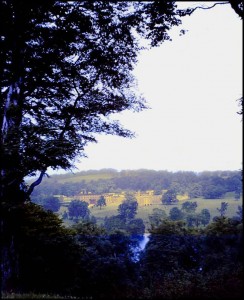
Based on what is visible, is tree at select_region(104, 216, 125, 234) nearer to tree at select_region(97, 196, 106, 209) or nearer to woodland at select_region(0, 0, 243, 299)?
woodland at select_region(0, 0, 243, 299)

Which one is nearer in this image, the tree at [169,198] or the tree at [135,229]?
the tree at [135,229]

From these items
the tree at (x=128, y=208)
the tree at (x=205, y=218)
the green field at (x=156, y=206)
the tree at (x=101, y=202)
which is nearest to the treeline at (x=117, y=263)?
the tree at (x=205, y=218)

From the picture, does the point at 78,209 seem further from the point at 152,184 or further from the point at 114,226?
the point at 114,226

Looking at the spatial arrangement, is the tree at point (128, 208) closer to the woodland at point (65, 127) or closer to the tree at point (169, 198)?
the tree at point (169, 198)

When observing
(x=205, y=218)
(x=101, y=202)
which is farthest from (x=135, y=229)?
(x=101, y=202)

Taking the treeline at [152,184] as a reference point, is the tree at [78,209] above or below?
below

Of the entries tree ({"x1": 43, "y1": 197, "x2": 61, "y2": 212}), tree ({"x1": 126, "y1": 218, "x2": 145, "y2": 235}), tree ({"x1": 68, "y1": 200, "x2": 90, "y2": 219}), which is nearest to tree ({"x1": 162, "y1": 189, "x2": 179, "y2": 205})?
tree ({"x1": 68, "y1": 200, "x2": 90, "y2": 219})
